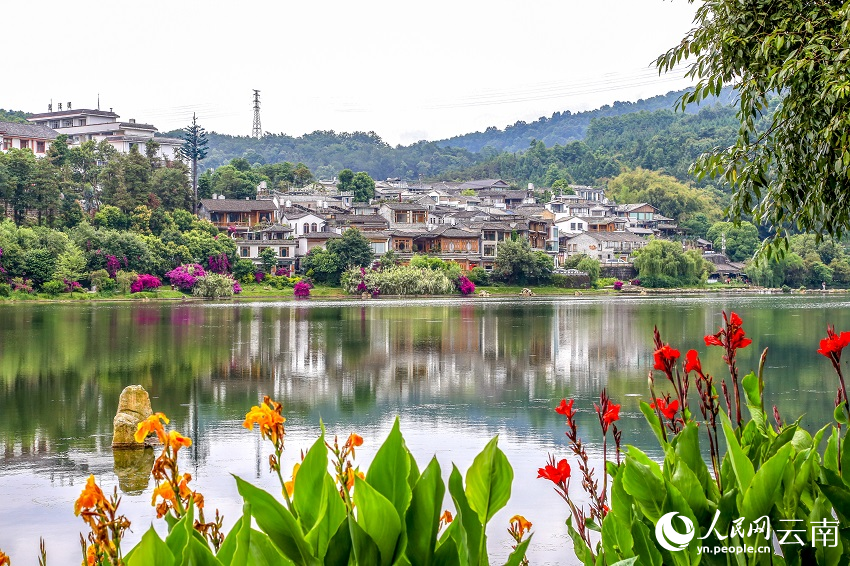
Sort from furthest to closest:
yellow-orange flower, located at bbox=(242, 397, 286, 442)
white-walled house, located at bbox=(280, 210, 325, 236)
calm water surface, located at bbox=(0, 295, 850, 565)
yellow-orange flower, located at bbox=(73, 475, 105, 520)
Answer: white-walled house, located at bbox=(280, 210, 325, 236) → calm water surface, located at bbox=(0, 295, 850, 565) → yellow-orange flower, located at bbox=(73, 475, 105, 520) → yellow-orange flower, located at bbox=(242, 397, 286, 442)

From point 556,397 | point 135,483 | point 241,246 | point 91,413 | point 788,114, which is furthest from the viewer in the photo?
point 241,246

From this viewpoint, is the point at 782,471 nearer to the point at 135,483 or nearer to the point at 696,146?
the point at 135,483

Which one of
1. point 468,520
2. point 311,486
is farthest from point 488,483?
point 311,486

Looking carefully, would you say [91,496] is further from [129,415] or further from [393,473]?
[129,415]

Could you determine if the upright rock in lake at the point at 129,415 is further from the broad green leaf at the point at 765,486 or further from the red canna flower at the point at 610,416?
the broad green leaf at the point at 765,486

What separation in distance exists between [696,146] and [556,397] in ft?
383

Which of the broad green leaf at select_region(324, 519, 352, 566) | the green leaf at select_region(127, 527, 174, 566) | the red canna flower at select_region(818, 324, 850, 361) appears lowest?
the broad green leaf at select_region(324, 519, 352, 566)

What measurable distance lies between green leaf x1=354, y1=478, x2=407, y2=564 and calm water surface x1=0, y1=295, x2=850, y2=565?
14.0 feet

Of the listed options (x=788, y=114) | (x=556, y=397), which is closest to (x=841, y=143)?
(x=788, y=114)

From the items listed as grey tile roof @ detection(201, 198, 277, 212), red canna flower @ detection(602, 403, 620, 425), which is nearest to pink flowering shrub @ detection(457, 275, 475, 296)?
grey tile roof @ detection(201, 198, 277, 212)

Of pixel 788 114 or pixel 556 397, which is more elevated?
Answer: pixel 788 114

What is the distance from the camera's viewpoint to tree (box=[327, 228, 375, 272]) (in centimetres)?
6544

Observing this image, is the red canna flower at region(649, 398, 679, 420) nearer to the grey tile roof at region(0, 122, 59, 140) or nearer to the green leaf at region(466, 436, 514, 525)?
the green leaf at region(466, 436, 514, 525)

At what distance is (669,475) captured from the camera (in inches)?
113
